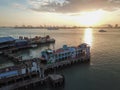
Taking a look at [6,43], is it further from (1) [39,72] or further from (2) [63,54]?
(1) [39,72]

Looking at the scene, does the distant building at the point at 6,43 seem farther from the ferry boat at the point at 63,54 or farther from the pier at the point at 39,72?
the ferry boat at the point at 63,54

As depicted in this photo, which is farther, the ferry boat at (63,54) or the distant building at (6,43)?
the distant building at (6,43)

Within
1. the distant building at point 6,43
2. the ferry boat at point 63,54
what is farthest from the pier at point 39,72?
the distant building at point 6,43

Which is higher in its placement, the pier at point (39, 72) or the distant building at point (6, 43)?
the distant building at point (6, 43)

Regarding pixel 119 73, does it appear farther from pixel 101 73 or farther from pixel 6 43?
pixel 6 43

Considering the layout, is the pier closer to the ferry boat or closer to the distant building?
the ferry boat

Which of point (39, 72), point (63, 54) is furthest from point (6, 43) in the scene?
point (39, 72)

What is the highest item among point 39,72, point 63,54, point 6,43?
point 6,43

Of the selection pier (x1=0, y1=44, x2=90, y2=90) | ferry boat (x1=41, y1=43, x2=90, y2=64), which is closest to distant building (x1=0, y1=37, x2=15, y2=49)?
pier (x1=0, y1=44, x2=90, y2=90)
